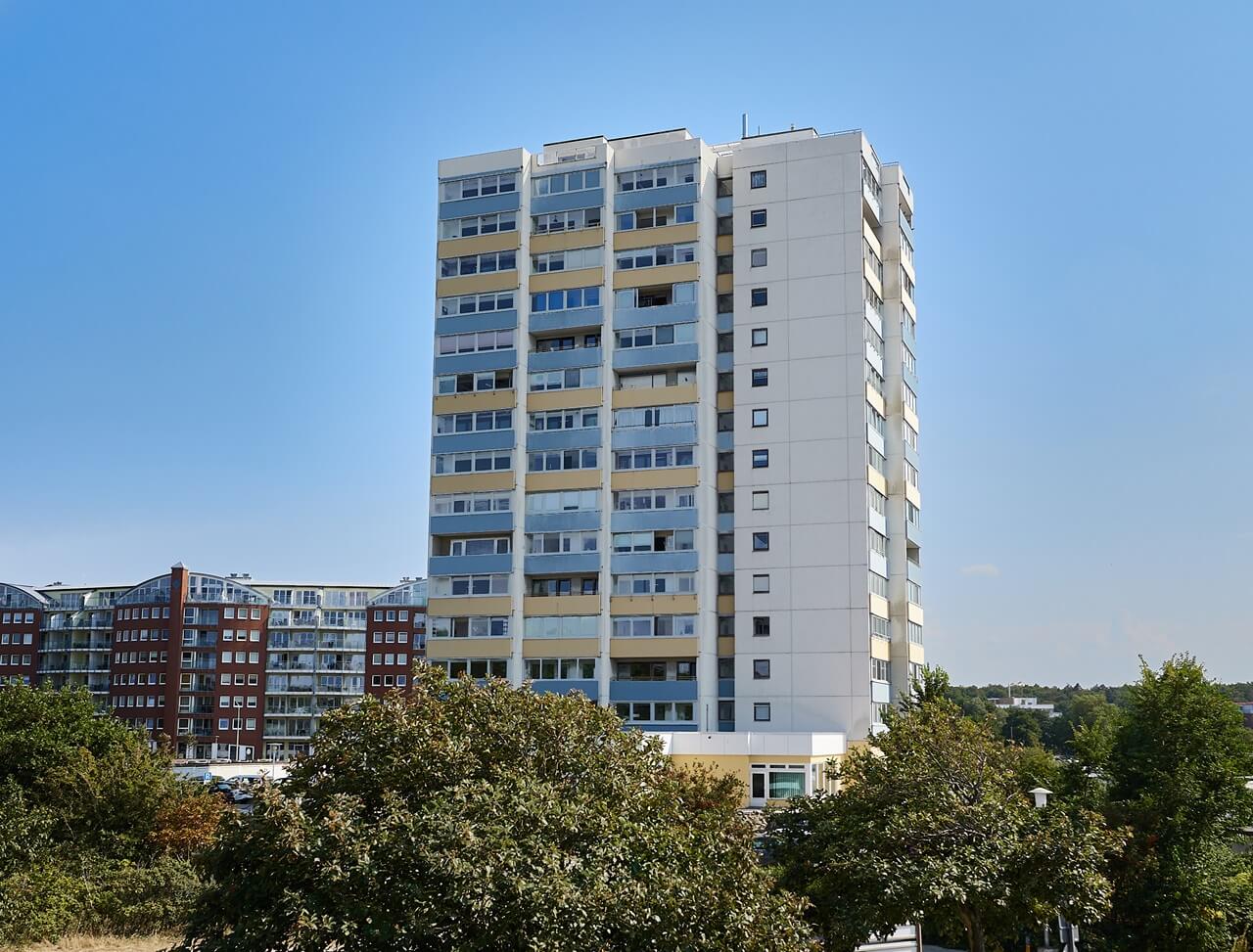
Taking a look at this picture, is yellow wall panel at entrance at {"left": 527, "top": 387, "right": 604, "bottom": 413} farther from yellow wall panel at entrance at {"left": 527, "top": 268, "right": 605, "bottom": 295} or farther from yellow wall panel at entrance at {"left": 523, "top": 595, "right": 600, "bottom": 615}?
yellow wall panel at entrance at {"left": 523, "top": 595, "right": 600, "bottom": 615}

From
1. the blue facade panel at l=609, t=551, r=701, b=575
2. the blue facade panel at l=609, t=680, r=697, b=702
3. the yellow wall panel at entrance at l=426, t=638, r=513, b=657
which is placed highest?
the blue facade panel at l=609, t=551, r=701, b=575

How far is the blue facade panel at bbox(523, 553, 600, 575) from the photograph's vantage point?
6938cm

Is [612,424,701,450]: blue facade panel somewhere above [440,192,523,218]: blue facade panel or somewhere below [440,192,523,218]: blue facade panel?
below

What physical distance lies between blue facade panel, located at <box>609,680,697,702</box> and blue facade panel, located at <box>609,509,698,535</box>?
7110 millimetres

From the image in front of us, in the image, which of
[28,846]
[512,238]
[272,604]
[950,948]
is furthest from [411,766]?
[272,604]

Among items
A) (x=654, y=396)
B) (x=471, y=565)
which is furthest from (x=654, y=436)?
(x=471, y=565)

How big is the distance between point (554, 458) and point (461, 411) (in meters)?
6.61

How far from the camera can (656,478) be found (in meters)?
69.2

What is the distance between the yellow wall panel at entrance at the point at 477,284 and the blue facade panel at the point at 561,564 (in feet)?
52.5

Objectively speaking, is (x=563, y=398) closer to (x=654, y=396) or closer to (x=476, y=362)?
(x=654, y=396)

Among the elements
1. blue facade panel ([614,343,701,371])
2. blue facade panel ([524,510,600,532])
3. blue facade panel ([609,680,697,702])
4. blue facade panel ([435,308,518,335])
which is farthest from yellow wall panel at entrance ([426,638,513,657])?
blue facade panel ([435,308,518,335])

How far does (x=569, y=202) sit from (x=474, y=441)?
49.7 feet

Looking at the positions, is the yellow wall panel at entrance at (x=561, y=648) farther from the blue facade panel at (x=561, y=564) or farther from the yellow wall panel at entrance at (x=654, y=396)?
the yellow wall panel at entrance at (x=654, y=396)

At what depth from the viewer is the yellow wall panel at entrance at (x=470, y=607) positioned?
230 ft
